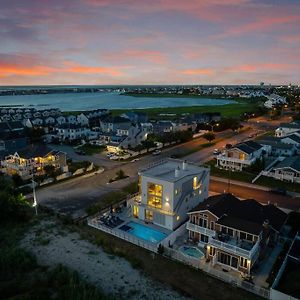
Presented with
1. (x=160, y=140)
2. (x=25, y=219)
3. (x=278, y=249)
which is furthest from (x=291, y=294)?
(x=160, y=140)

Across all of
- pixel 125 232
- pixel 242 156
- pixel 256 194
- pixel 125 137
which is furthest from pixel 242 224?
pixel 125 137

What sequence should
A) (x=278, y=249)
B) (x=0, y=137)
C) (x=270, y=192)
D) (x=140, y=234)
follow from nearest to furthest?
(x=278, y=249)
(x=140, y=234)
(x=270, y=192)
(x=0, y=137)

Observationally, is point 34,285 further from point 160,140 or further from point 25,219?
point 160,140

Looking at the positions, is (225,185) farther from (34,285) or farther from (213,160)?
(34,285)

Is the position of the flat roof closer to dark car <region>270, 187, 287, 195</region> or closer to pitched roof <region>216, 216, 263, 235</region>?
pitched roof <region>216, 216, 263, 235</region>

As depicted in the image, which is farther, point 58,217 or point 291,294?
point 58,217

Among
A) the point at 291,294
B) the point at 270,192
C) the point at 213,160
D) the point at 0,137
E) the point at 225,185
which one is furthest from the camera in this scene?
the point at 0,137
